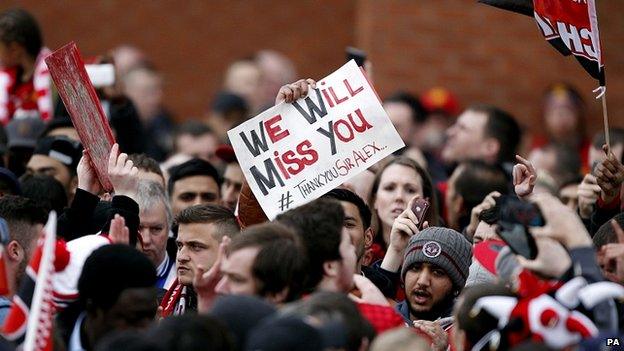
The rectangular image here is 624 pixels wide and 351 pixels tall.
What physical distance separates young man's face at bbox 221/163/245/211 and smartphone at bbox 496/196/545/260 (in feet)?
13.2

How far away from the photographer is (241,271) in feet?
21.2

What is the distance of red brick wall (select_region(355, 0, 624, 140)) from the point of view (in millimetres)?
15141

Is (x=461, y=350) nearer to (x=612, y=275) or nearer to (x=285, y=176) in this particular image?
(x=612, y=275)

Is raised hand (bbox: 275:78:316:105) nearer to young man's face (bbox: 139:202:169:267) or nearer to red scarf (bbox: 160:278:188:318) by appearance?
young man's face (bbox: 139:202:169:267)

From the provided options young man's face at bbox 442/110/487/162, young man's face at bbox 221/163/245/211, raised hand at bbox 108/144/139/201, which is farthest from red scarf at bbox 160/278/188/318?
young man's face at bbox 442/110/487/162

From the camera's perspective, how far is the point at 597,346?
5977 millimetres

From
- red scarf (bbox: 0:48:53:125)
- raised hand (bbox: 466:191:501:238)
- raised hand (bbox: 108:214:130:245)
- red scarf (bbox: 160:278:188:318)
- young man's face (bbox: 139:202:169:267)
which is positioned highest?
red scarf (bbox: 0:48:53:125)

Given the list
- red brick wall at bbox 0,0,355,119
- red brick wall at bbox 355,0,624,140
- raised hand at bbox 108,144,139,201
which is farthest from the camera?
red brick wall at bbox 0,0,355,119

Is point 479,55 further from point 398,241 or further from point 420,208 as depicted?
point 398,241

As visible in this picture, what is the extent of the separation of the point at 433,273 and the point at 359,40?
8387mm

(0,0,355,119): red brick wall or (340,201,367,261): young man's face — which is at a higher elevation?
(0,0,355,119): red brick wall

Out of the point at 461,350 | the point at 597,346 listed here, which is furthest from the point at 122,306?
the point at 597,346

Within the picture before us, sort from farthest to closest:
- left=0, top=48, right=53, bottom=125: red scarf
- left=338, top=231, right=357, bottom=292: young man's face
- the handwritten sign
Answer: left=0, top=48, right=53, bottom=125: red scarf
the handwritten sign
left=338, top=231, right=357, bottom=292: young man's face

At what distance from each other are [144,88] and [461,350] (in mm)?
11076
